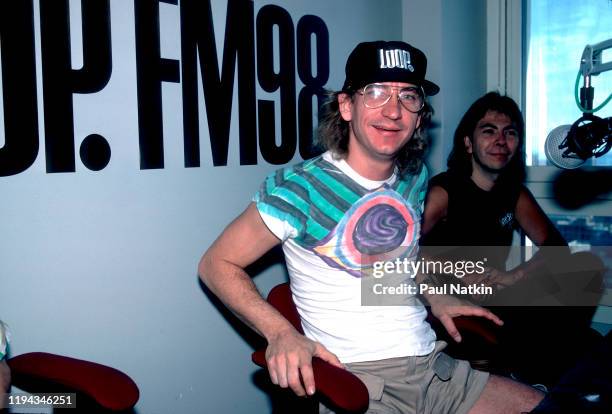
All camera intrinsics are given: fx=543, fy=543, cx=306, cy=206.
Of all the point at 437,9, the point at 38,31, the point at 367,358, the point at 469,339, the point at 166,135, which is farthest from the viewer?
the point at 437,9

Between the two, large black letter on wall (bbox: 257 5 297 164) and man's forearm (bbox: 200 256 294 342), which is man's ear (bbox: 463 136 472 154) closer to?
large black letter on wall (bbox: 257 5 297 164)

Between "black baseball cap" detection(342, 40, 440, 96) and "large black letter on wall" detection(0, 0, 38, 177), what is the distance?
907 mm

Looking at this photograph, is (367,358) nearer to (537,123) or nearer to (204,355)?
(204,355)

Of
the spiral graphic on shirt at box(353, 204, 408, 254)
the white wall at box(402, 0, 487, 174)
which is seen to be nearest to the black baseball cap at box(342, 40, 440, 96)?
the spiral graphic on shirt at box(353, 204, 408, 254)

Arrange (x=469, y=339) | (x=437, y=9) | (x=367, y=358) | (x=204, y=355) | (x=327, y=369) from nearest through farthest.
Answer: (x=327, y=369), (x=367, y=358), (x=469, y=339), (x=204, y=355), (x=437, y=9)

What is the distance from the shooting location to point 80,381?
1.18m

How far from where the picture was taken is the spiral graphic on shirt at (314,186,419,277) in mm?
1455

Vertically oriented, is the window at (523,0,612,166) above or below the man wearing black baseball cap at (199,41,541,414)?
above

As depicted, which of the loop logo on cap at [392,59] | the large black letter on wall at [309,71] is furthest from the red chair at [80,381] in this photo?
the large black letter on wall at [309,71]

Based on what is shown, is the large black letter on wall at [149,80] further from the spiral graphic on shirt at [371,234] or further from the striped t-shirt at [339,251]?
the spiral graphic on shirt at [371,234]

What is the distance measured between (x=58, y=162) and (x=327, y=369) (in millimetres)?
986

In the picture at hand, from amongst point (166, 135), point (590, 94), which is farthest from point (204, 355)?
point (590, 94)

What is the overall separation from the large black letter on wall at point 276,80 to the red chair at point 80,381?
1207mm

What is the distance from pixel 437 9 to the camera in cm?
296
